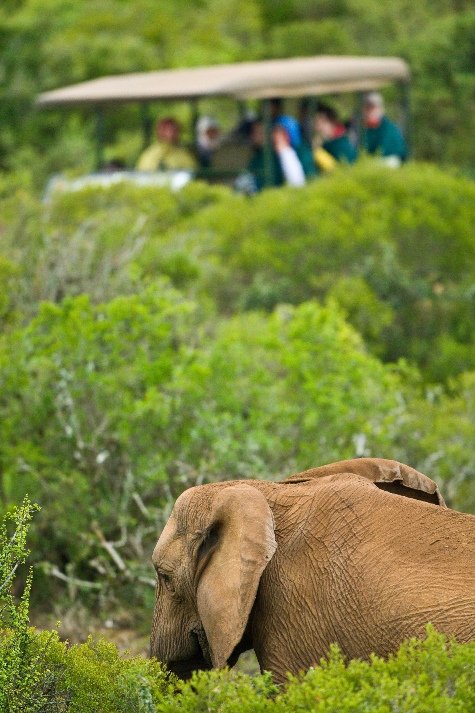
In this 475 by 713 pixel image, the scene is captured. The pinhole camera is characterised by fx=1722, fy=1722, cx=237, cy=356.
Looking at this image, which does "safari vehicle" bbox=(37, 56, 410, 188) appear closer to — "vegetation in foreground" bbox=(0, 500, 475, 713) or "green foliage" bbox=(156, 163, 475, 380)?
"green foliage" bbox=(156, 163, 475, 380)

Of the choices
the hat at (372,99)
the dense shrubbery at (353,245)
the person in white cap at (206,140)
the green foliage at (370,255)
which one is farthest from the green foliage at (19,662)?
the hat at (372,99)

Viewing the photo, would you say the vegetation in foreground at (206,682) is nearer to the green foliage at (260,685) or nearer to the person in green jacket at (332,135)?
the green foliage at (260,685)

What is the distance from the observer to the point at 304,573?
512 centimetres

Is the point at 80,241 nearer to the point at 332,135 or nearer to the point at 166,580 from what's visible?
the point at 166,580

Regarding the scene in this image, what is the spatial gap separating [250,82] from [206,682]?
15122 millimetres

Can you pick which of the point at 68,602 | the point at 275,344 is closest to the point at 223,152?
the point at 275,344

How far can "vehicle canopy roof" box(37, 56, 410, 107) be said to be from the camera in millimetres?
19250

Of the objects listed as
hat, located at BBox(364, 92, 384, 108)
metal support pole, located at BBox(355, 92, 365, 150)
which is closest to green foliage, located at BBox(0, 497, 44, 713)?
metal support pole, located at BBox(355, 92, 365, 150)

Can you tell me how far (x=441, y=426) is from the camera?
34.0ft

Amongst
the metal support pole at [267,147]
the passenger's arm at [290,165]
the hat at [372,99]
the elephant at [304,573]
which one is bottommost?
the hat at [372,99]

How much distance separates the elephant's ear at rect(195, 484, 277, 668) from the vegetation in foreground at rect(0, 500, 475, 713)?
0.58ft

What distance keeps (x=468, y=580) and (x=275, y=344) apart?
550 centimetres

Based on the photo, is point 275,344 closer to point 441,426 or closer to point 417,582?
point 441,426

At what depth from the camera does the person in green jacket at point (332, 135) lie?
20203mm
